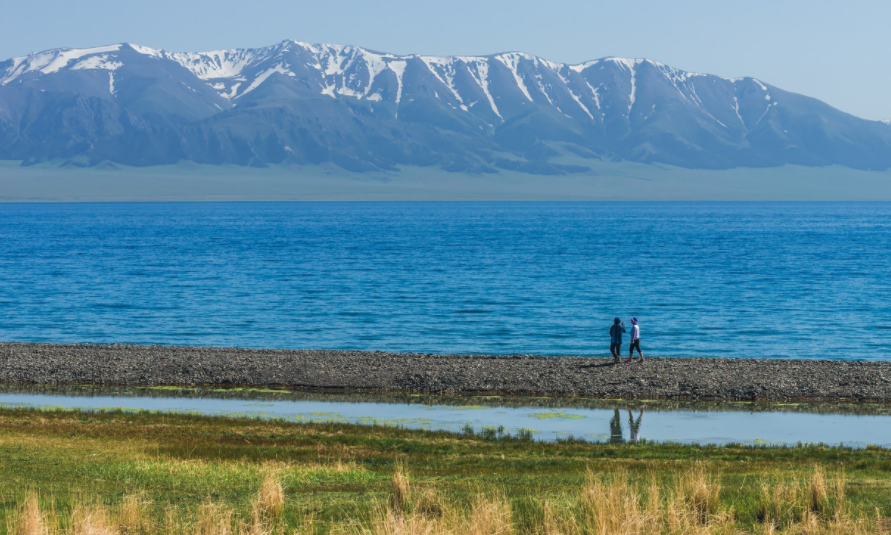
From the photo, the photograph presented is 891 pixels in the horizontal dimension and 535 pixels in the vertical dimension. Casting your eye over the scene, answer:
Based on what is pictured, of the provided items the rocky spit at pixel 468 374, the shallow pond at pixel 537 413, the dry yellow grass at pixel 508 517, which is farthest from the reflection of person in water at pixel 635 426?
the dry yellow grass at pixel 508 517

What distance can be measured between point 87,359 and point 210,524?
28.3 meters

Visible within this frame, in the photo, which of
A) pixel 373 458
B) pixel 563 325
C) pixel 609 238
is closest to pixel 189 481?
pixel 373 458

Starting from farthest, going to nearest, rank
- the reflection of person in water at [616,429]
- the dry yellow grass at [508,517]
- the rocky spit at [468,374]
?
the rocky spit at [468,374]
the reflection of person in water at [616,429]
the dry yellow grass at [508,517]

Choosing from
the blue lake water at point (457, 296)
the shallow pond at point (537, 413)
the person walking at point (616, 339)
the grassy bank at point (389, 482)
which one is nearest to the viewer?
the grassy bank at point (389, 482)

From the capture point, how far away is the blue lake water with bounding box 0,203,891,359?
2010 inches

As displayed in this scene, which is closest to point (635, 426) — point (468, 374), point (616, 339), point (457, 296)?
point (468, 374)

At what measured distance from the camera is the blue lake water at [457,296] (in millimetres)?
51062

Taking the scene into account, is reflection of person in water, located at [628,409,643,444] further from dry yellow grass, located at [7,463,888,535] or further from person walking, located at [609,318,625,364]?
dry yellow grass, located at [7,463,888,535]

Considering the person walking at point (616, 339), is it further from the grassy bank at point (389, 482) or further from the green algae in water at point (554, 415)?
the grassy bank at point (389, 482)

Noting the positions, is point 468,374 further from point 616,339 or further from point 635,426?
point 635,426

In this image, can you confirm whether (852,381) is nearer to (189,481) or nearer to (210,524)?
(189,481)

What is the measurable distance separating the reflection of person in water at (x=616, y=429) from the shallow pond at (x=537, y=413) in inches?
1.1

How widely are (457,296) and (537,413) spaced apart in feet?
138

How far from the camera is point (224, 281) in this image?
273ft
